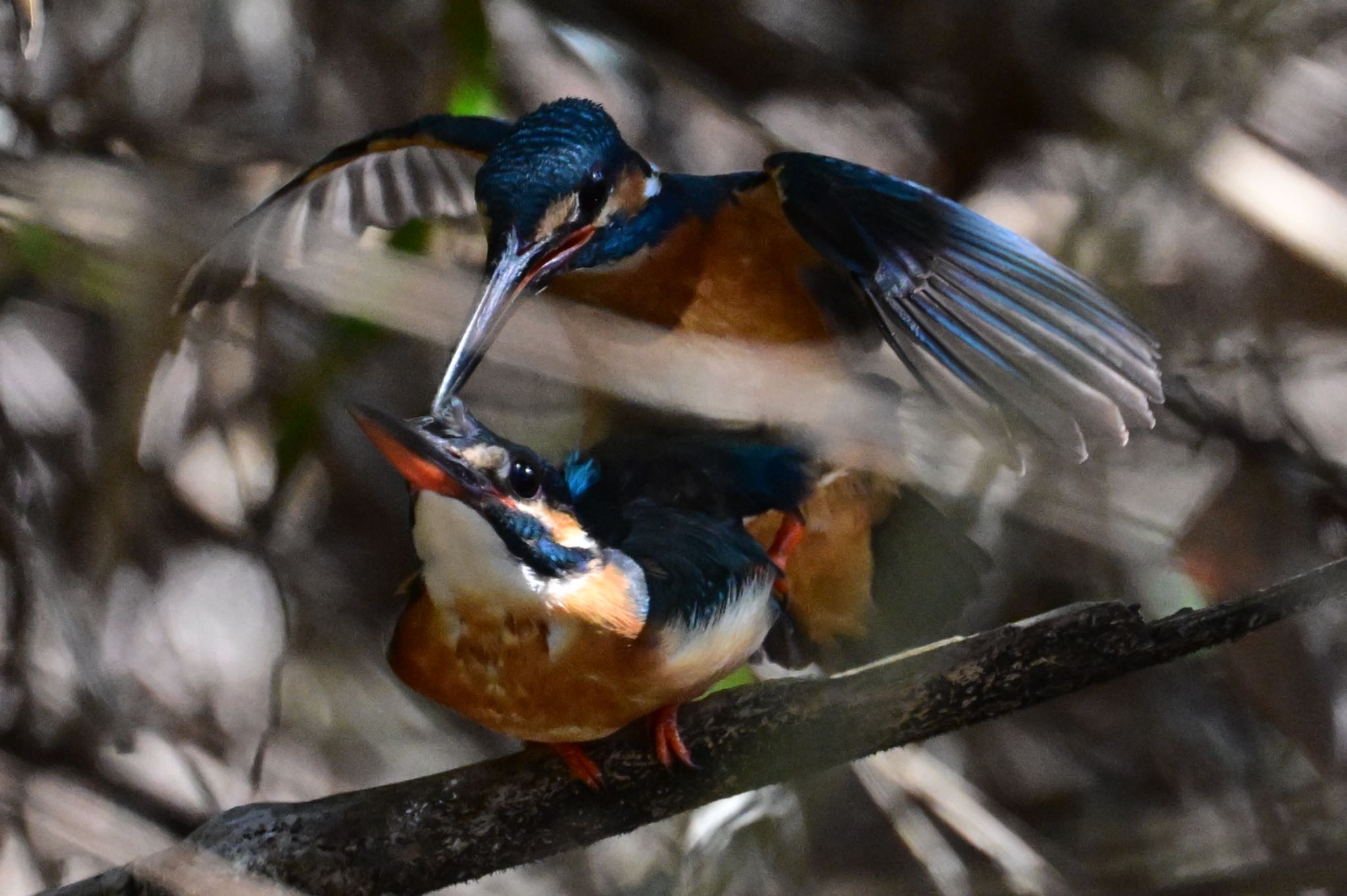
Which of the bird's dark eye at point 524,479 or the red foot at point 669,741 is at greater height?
the bird's dark eye at point 524,479

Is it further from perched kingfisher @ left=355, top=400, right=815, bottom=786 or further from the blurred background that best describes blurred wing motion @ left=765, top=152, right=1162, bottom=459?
the blurred background

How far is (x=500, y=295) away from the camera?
1.41 m

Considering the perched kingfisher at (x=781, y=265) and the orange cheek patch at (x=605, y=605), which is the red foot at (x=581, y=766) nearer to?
the orange cheek patch at (x=605, y=605)

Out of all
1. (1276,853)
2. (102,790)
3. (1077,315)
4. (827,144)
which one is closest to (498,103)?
(827,144)

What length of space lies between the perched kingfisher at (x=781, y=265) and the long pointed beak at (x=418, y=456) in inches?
2.6

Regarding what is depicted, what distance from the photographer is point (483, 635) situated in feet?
4.18

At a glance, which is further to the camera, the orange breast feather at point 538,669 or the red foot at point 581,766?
the red foot at point 581,766

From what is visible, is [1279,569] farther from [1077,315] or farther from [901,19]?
[901,19]

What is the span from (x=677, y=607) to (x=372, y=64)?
1.70m

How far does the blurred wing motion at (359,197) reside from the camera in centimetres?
190

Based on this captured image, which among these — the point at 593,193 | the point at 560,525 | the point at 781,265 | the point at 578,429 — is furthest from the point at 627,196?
the point at 560,525

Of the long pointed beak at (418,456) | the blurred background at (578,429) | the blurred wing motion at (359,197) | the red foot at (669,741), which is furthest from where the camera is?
the blurred background at (578,429)

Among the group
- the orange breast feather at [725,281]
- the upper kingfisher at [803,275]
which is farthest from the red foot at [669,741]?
the orange breast feather at [725,281]

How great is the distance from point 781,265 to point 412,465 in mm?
775
